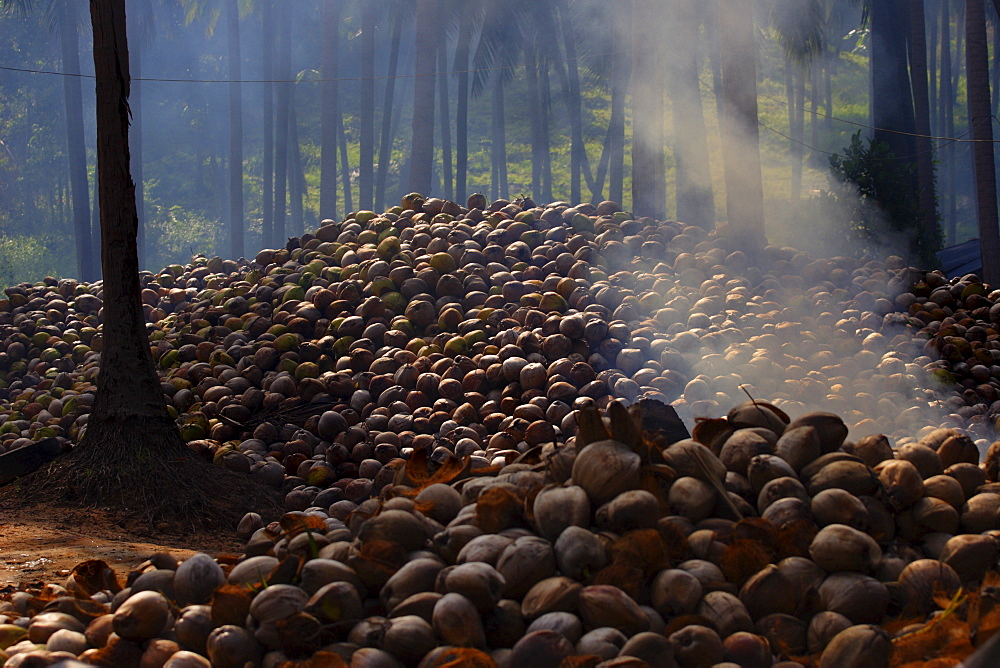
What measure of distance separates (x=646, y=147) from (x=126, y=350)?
29.0ft

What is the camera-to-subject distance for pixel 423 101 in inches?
694

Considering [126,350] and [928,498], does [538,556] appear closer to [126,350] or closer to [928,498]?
[928,498]

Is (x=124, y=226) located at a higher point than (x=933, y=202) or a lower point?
lower

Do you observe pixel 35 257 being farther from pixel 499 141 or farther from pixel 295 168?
pixel 499 141

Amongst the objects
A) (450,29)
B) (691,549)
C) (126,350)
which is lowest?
(691,549)

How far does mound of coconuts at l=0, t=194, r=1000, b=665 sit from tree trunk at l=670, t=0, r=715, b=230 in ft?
35.6

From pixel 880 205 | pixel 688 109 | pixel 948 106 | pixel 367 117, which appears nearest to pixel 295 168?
pixel 367 117

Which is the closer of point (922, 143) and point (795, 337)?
point (795, 337)

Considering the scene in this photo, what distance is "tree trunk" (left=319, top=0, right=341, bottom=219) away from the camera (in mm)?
21562

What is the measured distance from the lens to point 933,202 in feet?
45.0

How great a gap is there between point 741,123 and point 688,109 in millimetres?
16793

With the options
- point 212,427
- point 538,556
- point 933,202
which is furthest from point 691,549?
point 933,202

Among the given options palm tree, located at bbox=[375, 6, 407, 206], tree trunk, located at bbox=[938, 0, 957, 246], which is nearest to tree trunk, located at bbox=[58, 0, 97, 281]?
palm tree, located at bbox=[375, 6, 407, 206]

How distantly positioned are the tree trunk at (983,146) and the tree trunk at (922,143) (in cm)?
95
